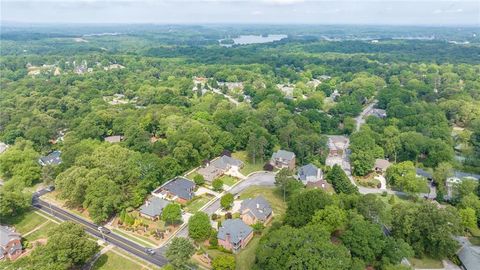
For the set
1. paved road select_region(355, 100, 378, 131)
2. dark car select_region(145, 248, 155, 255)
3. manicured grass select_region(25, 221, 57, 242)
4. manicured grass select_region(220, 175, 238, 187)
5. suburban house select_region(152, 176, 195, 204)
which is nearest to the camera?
dark car select_region(145, 248, 155, 255)

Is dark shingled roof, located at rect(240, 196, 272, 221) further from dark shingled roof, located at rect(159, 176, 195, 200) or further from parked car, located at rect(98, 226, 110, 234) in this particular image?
parked car, located at rect(98, 226, 110, 234)

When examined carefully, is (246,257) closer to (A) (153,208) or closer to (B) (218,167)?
(A) (153,208)

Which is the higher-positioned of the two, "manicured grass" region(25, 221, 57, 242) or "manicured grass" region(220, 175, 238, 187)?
"manicured grass" region(25, 221, 57, 242)

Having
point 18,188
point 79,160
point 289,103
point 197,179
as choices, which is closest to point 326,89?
point 289,103

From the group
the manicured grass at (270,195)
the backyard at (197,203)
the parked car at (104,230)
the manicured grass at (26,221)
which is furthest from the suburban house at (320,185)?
the manicured grass at (26,221)

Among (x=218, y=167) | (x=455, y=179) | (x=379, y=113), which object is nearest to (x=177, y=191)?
(x=218, y=167)

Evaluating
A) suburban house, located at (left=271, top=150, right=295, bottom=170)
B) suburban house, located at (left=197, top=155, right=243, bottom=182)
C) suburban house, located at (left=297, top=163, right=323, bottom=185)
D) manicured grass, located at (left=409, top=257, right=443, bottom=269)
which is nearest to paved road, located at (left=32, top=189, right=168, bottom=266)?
suburban house, located at (left=197, top=155, right=243, bottom=182)
